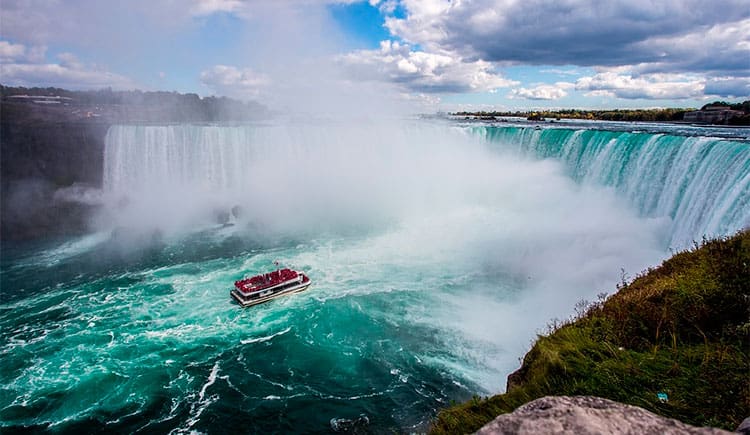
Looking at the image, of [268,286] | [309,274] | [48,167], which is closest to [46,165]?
[48,167]

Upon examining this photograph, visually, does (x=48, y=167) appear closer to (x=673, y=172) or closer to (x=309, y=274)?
(x=309, y=274)

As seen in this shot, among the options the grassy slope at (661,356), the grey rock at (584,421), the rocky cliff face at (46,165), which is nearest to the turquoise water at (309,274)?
the rocky cliff face at (46,165)

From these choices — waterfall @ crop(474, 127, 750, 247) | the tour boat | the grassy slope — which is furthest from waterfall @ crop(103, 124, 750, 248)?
the grassy slope

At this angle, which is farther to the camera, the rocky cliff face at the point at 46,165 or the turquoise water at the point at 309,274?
the rocky cliff face at the point at 46,165

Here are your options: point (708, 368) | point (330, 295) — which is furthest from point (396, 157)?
point (708, 368)

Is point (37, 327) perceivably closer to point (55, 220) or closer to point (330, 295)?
point (330, 295)

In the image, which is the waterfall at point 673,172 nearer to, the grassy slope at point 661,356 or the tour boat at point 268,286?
the grassy slope at point 661,356
